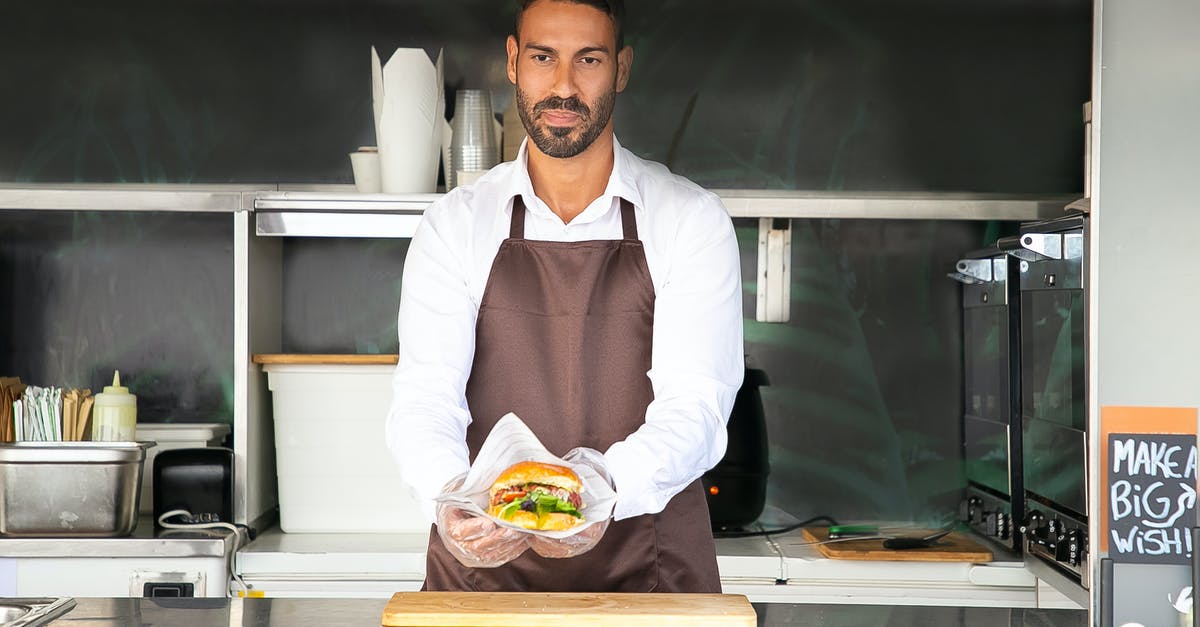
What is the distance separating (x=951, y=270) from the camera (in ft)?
11.9

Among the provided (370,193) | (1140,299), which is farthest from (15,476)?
(1140,299)

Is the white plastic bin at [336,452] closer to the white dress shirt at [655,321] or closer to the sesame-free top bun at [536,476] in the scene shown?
the white dress shirt at [655,321]

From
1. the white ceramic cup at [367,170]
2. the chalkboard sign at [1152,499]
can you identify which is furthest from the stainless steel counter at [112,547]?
the chalkboard sign at [1152,499]

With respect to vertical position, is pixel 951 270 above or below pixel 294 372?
above

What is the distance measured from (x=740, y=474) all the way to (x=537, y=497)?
1623 mm

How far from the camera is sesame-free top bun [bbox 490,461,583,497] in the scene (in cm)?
177

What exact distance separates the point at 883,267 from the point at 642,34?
37.8 inches

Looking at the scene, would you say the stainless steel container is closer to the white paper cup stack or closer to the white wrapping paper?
the white paper cup stack

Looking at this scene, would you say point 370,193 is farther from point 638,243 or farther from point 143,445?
point 638,243

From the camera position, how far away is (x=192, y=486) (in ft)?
10.3

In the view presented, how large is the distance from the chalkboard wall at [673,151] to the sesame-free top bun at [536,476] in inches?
73.9

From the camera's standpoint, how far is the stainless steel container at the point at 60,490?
298 cm

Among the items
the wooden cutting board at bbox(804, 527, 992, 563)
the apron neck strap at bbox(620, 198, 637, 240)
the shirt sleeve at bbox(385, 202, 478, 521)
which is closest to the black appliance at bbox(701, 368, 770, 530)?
the wooden cutting board at bbox(804, 527, 992, 563)

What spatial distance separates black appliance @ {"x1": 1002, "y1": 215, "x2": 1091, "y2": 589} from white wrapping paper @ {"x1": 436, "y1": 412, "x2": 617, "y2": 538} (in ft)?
3.98
